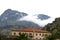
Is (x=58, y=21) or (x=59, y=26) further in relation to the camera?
(x=58, y=21)

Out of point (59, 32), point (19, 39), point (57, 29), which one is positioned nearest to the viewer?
point (19, 39)

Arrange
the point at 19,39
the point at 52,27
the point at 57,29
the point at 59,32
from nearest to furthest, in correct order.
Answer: the point at 19,39 < the point at 59,32 < the point at 57,29 < the point at 52,27

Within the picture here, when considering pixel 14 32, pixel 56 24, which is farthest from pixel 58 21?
pixel 14 32

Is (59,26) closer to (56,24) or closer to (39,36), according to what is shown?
(56,24)

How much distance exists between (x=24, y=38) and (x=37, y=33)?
5165 cm

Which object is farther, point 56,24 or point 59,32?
point 56,24

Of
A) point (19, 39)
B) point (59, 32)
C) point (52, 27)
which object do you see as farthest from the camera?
point (52, 27)

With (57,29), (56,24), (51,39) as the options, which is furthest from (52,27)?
(51,39)

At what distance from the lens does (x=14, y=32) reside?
11475 cm

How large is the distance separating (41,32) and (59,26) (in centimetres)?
1192

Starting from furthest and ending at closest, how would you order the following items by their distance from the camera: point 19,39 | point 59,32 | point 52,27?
point 52,27, point 59,32, point 19,39

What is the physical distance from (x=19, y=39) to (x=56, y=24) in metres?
67.4

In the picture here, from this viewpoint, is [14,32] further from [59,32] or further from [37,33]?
[59,32]

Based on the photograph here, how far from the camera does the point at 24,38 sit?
6538cm
